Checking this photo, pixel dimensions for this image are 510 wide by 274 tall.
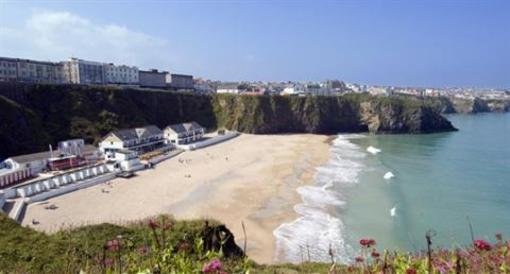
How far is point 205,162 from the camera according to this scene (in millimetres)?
43375

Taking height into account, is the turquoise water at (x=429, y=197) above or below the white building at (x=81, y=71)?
below

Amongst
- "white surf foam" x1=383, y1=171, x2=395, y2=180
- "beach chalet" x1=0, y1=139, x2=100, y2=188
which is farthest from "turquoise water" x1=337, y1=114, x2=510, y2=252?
"beach chalet" x1=0, y1=139, x2=100, y2=188

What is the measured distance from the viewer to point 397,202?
29.3m

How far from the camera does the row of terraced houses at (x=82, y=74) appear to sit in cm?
6619

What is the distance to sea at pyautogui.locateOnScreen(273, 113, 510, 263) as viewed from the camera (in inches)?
845

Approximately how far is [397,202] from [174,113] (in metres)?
44.3

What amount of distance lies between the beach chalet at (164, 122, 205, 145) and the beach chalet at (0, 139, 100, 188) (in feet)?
38.4

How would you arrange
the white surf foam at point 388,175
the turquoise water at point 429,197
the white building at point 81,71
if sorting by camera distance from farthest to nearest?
the white building at point 81,71 → the white surf foam at point 388,175 → the turquoise water at point 429,197

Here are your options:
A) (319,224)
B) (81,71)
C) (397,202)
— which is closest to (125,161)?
(319,224)

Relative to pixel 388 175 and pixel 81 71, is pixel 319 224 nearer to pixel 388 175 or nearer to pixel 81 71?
pixel 388 175

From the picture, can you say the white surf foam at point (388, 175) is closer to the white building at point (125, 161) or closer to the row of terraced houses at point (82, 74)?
the white building at point (125, 161)

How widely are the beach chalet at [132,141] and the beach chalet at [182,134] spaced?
989mm

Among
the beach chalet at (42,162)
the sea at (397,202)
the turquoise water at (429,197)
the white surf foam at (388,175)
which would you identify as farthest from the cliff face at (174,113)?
the white surf foam at (388,175)

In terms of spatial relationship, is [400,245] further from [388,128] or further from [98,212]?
[388,128]
